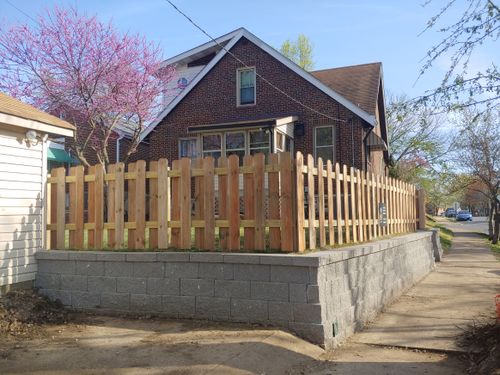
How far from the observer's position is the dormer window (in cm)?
2016

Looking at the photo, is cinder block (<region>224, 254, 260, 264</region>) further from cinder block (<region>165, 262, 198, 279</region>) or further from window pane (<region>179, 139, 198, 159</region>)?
window pane (<region>179, 139, 198, 159</region>)

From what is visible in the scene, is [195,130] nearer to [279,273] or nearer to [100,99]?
[100,99]

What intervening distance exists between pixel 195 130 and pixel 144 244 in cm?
1300


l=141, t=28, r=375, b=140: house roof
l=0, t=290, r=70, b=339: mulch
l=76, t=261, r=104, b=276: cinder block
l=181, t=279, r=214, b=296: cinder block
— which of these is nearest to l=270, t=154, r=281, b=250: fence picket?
l=181, t=279, r=214, b=296: cinder block

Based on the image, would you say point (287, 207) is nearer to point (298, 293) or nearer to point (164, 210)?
point (298, 293)

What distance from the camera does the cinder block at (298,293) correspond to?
5.27 meters

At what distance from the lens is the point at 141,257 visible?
20.0 ft

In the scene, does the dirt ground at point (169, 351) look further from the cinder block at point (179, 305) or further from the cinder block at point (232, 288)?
the cinder block at point (232, 288)

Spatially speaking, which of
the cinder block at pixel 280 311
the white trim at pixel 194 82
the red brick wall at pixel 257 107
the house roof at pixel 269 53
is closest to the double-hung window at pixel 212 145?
the red brick wall at pixel 257 107

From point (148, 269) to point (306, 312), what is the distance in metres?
2.06

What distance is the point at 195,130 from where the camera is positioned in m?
19.1

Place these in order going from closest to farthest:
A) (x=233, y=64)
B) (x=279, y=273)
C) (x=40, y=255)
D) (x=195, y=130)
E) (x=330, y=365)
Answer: (x=330, y=365) → (x=279, y=273) → (x=40, y=255) → (x=195, y=130) → (x=233, y=64)

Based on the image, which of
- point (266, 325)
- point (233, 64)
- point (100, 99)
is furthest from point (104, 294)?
point (233, 64)

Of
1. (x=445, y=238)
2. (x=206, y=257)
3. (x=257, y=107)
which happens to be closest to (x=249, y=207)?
(x=206, y=257)
